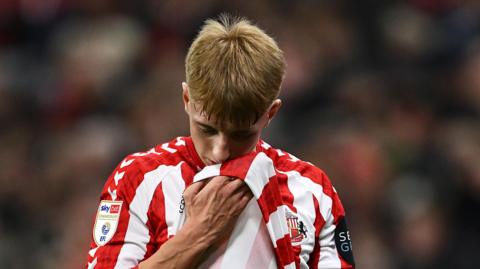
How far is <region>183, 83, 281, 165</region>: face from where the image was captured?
7.16 ft

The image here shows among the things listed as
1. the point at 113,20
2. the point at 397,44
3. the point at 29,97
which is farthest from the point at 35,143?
the point at 397,44

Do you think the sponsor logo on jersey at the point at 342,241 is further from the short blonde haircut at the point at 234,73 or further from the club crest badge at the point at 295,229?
the short blonde haircut at the point at 234,73

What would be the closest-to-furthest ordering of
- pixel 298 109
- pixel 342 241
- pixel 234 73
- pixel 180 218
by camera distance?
pixel 234 73 → pixel 180 218 → pixel 342 241 → pixel 298 109

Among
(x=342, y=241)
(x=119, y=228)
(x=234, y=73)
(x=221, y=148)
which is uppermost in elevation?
(x=234, y=73)

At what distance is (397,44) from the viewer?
614 centimetres

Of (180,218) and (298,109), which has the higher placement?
(180,218)

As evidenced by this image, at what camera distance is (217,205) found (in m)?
2.22

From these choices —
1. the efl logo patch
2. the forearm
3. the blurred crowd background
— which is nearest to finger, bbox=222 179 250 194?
the forearm

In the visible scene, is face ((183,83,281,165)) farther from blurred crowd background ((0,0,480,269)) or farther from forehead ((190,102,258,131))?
blurred crowd background ((0,0,480,269))

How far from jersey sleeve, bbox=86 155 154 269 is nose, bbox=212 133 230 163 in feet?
0.65

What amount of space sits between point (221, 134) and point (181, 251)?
273mm

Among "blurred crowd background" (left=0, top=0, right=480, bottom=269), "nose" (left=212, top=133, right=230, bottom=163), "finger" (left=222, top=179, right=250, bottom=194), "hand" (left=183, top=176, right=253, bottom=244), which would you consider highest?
"nose" (left=212, top=133, right=230, bottom=163)

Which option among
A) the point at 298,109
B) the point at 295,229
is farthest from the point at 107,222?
the point at 298,109

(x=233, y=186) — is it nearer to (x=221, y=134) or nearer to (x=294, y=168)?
(x=221, y=134)
